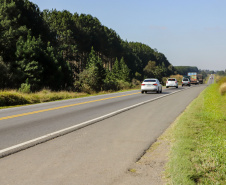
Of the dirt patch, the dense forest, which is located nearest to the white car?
the dense forest

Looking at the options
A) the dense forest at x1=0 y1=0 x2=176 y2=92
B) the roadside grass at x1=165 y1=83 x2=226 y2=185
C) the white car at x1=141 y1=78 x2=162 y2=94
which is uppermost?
the dense forest at x1=0 y1=0 x2=176 y2=92

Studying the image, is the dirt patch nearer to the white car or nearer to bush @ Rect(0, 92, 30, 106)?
bush @ Rect(0, 92, 30, 106)

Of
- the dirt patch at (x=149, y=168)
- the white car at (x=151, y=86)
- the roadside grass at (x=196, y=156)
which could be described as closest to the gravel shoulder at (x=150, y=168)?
the dirt patch at (x=149, y=168)

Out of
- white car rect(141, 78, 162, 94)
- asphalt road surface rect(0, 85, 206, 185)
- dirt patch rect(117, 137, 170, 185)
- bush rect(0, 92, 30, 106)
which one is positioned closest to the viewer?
dirt patch rect(117, 137, 170, 185)

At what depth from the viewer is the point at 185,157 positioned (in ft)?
15.8

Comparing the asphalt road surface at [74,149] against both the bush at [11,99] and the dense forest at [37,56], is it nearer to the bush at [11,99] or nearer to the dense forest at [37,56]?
the bush at [11,99]

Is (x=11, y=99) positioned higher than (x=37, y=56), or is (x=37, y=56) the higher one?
(x=37, y=56)

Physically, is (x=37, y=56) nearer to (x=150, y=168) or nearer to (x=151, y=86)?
(x=151, y=86)

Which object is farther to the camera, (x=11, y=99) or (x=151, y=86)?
(x=151, y=86)

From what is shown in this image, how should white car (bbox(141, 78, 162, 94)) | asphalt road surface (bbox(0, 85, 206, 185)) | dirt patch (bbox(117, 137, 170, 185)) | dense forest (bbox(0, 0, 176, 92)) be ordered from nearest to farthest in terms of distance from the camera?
dirt patch (bbox(117, 137, 170, 185)) < asphalt road surface (bbox(0, 85, 206, 185)) < white car (bbox(141, 78, 162, 94)) < dense forest (bbox(0, 0, 176, 92))

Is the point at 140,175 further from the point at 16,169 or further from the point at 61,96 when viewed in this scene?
the point at 61,96

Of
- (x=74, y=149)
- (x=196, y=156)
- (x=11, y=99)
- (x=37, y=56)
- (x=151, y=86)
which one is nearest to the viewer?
(x=196, y=156)

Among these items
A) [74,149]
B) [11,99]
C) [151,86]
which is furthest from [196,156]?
[151,86]

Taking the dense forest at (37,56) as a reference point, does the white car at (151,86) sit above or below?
below
